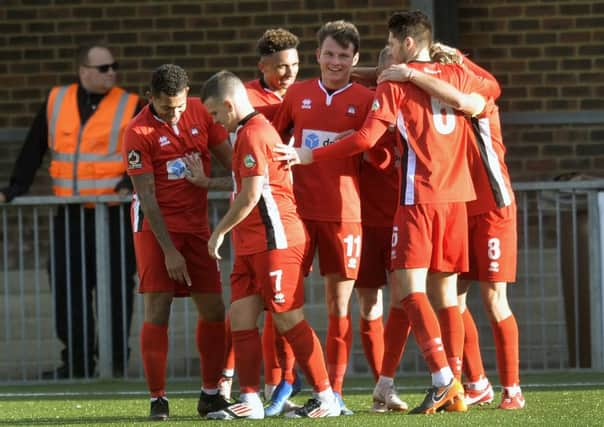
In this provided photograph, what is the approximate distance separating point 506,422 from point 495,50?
623 cm

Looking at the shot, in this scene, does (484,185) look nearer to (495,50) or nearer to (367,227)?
(367,227)

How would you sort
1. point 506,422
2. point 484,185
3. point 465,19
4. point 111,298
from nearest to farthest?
point 506,422 < point 484,185 < point 111,298 < point 465,19

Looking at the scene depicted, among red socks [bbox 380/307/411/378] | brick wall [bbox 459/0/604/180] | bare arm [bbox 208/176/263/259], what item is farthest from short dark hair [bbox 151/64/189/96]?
brick wall [bbox 459/0/604/180]

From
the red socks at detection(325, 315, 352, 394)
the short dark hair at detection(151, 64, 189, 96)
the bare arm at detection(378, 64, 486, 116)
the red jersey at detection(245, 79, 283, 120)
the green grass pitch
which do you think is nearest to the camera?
the green grass pitch

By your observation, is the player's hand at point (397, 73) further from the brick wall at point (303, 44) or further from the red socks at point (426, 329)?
the brick wall at point (303, 44)

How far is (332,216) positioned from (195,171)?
2.39 ft

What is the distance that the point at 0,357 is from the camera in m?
11.1

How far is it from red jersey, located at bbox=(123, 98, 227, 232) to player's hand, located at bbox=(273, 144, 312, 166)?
29.7 inches

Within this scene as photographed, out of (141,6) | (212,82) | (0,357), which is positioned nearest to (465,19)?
(141,6)

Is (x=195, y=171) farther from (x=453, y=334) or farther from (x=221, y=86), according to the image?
(x=453, y=334)

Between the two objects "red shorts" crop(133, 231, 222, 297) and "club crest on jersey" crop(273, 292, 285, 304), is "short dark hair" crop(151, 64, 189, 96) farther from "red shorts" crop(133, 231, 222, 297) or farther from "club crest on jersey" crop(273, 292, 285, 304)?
"club crest on jersey" crop(273, 292, 285, 304)

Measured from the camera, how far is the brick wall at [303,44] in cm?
1304

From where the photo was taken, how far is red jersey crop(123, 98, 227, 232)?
26.5 feet

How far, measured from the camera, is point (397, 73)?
303 inches
